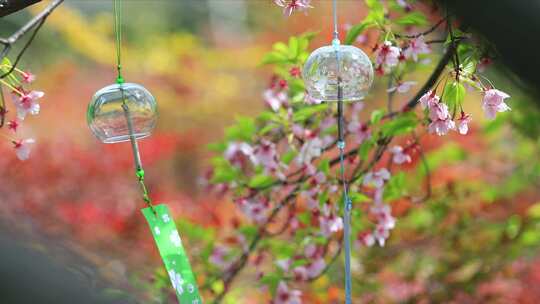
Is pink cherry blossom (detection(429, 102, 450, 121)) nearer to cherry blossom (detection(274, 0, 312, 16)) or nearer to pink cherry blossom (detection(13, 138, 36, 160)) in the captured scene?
cherry blossom (detection(274, 0, 312, 16))

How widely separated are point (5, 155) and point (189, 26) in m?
3.98

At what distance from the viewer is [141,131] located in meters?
1.18

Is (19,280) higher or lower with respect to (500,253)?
lower

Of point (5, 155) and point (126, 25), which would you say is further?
point (126, 25)

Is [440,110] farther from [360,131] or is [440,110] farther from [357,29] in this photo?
[360,131]

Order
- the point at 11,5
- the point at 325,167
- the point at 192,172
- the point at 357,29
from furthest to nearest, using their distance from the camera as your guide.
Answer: the point at 192,172, the point at 325,167, the point at 357,29, the point at 11,5

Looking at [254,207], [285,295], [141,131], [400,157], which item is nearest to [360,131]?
[400,157]

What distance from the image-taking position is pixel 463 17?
61 centimetres

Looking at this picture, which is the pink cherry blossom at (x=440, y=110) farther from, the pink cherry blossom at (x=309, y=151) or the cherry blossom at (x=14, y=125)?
the cherry blossom at (x=14, y=125)

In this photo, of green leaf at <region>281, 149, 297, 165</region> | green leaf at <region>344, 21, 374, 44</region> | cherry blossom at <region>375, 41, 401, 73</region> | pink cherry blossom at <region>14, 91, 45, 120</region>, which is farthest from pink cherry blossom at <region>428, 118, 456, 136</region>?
pink cherry blossom at <region>14, 91, 45, 120</region>

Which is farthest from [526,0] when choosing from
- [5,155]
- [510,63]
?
[5,155]

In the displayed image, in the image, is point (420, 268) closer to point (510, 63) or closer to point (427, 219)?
point (427, 219)

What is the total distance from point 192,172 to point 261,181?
11.8 ft

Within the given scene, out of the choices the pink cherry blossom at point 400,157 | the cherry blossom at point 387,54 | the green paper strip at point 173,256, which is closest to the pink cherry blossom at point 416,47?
the cherry blossom at point 387,54
